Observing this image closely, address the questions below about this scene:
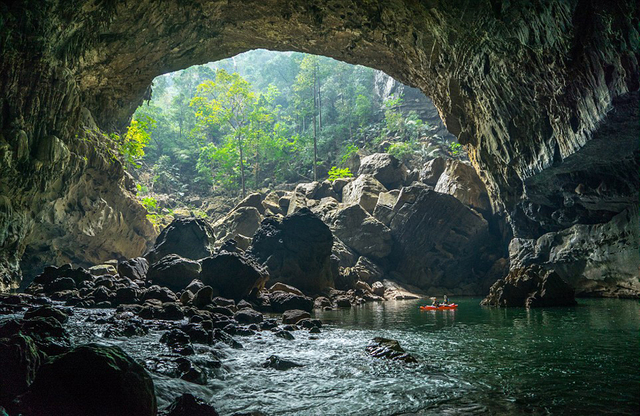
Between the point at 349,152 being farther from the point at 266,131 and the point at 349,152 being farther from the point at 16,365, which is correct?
the point at 16,365

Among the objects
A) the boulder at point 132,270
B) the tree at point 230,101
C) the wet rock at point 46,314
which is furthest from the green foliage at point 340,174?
the wet rock at point 46,314

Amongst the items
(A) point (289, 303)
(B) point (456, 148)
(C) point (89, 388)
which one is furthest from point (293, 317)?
(B) point (456, 148)

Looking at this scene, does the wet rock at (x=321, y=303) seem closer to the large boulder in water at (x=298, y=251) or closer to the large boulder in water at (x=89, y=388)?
the large boulder in water at (x=298, y=251)

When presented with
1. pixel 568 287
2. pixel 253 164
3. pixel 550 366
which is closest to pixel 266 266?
pixel 568 287

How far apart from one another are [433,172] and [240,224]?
1572 centimetres

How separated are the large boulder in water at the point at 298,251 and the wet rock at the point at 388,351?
38.7 feet

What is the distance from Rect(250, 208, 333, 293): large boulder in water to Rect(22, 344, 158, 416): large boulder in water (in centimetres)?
1579

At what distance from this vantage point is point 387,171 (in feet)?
109

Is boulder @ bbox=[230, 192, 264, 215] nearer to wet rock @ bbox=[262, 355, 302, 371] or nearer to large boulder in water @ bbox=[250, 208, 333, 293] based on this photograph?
large boulder in water @ bbox=[250, 208, 333, 293]

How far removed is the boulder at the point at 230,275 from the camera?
1541 centimetres

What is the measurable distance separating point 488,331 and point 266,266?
38.6 feet

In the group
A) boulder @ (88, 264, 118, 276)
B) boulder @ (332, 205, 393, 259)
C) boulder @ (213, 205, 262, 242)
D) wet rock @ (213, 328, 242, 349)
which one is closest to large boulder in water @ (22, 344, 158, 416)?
wet rock @ (213, 328, 242, 349)

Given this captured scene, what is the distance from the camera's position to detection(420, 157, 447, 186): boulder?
103 ft

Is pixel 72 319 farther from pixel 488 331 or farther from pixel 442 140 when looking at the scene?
pixel 442 140
